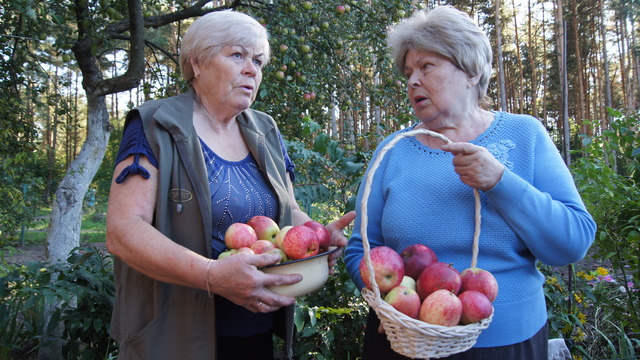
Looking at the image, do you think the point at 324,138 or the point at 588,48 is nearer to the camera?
the point at 324,138

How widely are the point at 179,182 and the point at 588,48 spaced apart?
28566mm

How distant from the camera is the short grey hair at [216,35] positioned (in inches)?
62.1

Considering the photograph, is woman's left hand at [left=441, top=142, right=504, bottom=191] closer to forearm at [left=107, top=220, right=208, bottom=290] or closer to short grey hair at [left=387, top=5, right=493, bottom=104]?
short grey hair at [left=387, top=5, right=493, bottom=104]

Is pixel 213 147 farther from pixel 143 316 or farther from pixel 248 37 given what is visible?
pixel 143 316

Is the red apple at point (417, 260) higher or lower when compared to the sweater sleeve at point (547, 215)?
lower

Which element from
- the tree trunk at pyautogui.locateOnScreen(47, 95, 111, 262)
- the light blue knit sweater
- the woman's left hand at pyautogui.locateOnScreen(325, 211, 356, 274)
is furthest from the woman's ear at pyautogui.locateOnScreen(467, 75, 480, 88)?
the tree trunk at pyautogui.locateOnScreen(47, 95, 111, 262)

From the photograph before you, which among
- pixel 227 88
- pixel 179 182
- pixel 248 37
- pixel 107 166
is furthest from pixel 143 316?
pixel 107 166

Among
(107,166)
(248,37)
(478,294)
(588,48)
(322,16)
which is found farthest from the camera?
(588,48)

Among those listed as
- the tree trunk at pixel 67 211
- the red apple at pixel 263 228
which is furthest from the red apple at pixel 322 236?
the tree trunk at pixel 67 211

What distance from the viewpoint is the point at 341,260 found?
2596 mm

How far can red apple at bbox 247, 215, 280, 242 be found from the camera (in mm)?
1521

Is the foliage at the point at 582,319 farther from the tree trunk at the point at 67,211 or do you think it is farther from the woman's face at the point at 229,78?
the tree trunk at the point at 67,211

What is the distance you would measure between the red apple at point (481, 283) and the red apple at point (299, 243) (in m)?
0.46

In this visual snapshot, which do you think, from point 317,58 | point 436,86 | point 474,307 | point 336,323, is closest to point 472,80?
point 436,86
